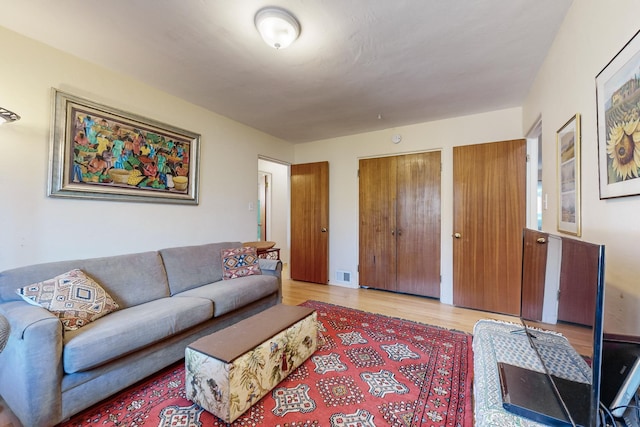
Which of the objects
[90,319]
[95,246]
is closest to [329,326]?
[90,319]

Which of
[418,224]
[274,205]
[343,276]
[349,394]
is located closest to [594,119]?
[349,394]

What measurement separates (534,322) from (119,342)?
86.7 inches

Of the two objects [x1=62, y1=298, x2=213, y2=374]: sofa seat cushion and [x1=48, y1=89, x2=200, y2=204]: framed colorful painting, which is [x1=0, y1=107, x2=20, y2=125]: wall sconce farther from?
[x1=62, y1=298, x2=213, y2=374]: sofa seat cushion

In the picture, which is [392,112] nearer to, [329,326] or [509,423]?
[329,326]

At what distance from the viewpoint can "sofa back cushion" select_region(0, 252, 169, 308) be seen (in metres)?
1.69

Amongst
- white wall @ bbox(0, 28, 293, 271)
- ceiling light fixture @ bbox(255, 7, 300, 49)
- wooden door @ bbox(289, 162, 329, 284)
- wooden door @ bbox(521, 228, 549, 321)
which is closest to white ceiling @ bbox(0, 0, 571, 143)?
ceiling light fixture @ bbox(255, 7, 300, 49)

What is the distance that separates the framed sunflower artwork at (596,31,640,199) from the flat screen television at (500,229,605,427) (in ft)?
1.08

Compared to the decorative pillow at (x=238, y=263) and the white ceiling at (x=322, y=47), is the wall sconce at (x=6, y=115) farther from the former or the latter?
the decorative pillow at (x=238, y=263)

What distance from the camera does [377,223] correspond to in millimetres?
3910

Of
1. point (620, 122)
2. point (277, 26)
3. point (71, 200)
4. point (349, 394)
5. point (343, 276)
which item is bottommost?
point (349, 394)

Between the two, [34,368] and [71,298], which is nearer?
[34,368]

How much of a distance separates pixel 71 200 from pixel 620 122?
334 cm

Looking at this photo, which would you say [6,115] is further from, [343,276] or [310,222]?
[343,276]

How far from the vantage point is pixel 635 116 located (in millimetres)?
943
